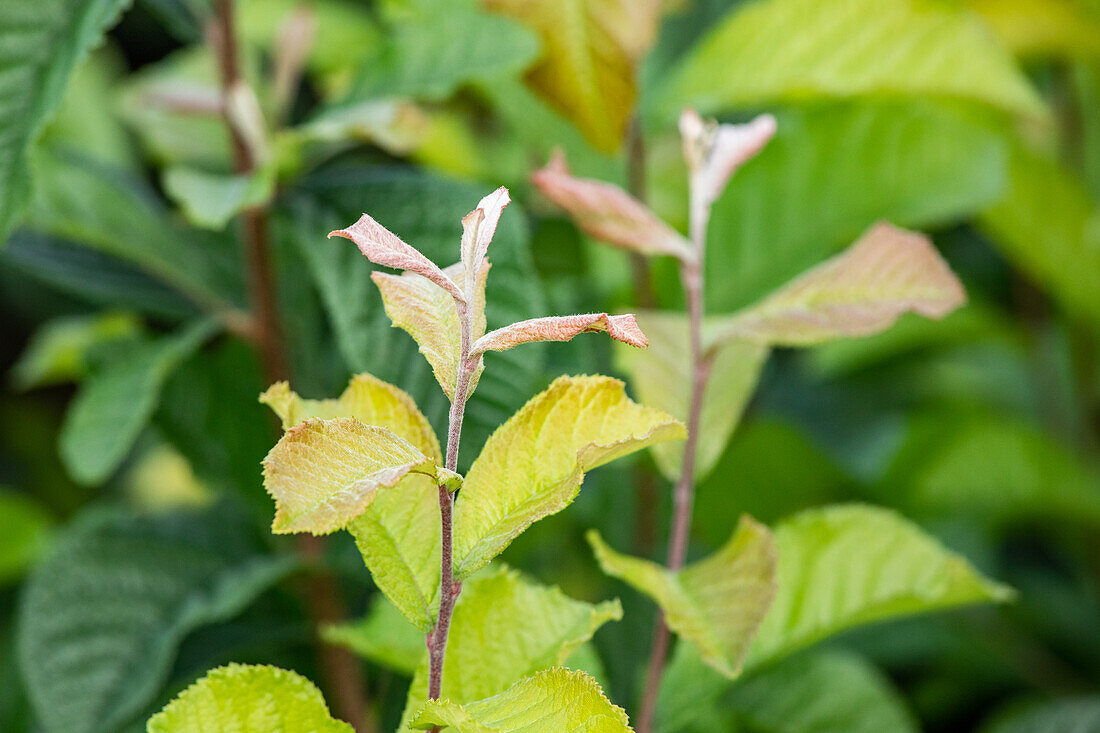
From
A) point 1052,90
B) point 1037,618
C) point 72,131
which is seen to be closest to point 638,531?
point 1037,618

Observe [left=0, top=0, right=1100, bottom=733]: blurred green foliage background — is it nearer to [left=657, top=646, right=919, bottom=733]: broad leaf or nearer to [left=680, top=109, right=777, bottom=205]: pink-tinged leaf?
[left=657, top=646, right=919, bottom=733]: broad leaf

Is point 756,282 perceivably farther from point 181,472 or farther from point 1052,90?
point 181,472

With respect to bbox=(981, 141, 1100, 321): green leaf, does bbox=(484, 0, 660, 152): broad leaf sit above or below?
above

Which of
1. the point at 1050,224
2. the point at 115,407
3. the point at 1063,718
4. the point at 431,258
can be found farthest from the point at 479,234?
the point at 1050,224

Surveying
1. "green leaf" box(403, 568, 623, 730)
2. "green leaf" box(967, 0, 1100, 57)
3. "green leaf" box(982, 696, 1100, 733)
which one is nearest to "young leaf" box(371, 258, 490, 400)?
"green leaf" box(403, 568, 623, 730)

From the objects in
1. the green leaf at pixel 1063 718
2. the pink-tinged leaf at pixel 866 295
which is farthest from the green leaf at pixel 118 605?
the green leaf at pixel 1063 718

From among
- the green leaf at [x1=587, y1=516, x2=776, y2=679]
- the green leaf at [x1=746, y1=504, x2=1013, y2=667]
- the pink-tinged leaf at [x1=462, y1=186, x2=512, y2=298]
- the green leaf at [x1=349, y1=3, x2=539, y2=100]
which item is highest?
the pink-tinged leaf at [x1=462, y1=186, x2=512, y2=298]

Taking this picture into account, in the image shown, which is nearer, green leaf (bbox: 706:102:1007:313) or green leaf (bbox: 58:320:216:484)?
green leaf (bbox: 58:320:216:484)
